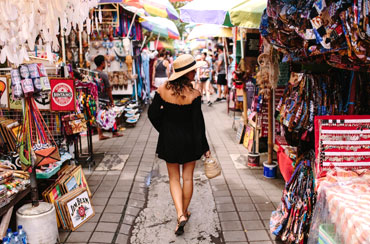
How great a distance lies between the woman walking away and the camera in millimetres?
3812

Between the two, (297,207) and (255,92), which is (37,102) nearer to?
(297,207)

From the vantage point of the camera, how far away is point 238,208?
180 inches

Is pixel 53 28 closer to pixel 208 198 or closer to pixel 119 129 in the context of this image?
pixel 208 198

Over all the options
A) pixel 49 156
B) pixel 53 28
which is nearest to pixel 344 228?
pixel 53 28

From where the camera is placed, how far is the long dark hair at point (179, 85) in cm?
378

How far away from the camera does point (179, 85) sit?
381 centimetres

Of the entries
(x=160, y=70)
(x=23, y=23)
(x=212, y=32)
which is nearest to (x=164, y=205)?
(x=23, y=23)

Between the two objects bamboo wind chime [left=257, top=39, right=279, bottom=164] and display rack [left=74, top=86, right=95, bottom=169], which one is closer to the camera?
bamboo wind chime [left=257, top=39, right=279, bottom=164]

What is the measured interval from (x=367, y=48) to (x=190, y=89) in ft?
6.59

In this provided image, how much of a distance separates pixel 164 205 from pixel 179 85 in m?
1.84

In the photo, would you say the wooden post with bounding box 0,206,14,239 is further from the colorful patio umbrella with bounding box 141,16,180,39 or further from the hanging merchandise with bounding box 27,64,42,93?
the colorful patio umbrella with bounding box 141,16,180,39

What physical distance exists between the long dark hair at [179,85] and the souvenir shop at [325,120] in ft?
3.39

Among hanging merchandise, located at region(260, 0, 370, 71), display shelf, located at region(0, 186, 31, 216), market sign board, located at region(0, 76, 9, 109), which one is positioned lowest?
display shelf, located at region(0, 186, 31, 216)

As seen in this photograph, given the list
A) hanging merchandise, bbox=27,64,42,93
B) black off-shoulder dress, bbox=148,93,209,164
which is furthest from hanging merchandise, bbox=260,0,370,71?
hanging merchandise, bbox=27,64,42,93
